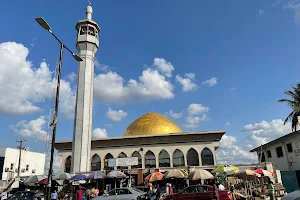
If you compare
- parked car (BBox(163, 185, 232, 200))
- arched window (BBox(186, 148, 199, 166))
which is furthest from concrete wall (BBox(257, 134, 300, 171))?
parked car (BBox(163, 185, 232, 200))

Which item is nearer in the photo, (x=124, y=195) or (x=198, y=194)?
(x=198, y=194)

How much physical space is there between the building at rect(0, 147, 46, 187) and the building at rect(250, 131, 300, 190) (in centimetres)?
3870

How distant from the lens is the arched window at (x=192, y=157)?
1203 inches

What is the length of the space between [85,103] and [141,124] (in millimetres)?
9760

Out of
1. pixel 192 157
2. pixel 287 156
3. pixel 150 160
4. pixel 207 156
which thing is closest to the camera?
pixel 287 156

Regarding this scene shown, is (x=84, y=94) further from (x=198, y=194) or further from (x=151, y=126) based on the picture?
(x=198, y=194)

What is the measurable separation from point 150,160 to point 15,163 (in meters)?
28.8

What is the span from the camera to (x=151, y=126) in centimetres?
3512

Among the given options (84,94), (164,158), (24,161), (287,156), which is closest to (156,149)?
(164,158)

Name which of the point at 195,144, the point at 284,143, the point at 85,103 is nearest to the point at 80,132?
the point at 85,103

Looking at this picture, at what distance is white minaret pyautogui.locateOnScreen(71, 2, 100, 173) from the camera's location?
27.3m

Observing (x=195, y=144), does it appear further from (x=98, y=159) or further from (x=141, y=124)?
(x=98, y=159)

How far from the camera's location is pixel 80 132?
91.7 feet

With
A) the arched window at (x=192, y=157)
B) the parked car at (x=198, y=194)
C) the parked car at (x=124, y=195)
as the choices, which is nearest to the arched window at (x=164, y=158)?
the arched window at (x=192, y=157)
